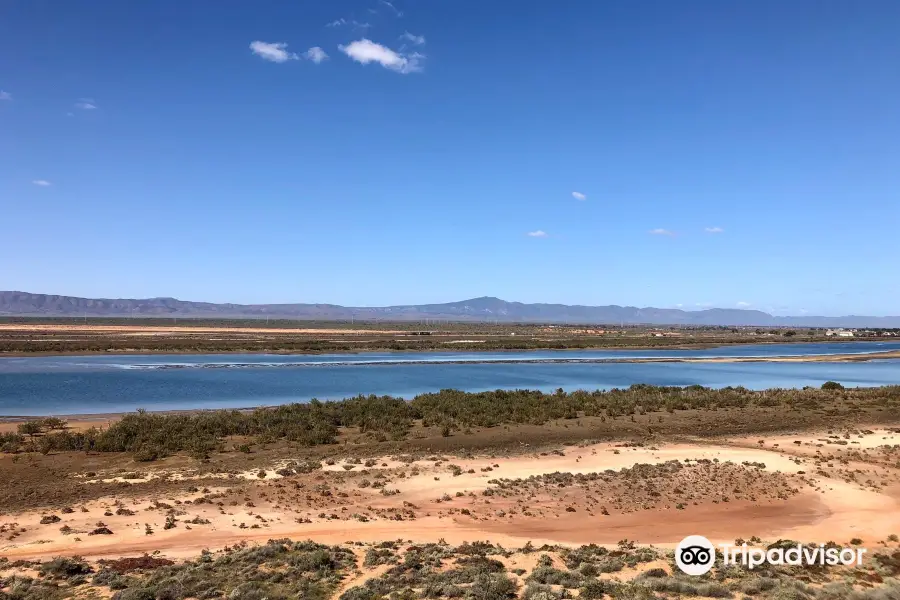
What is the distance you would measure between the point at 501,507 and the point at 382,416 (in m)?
11.8

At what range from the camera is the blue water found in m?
33.0

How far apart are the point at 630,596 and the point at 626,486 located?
747cm

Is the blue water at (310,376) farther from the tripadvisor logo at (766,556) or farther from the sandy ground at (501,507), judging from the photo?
the tripadvisor logo at (766,556)

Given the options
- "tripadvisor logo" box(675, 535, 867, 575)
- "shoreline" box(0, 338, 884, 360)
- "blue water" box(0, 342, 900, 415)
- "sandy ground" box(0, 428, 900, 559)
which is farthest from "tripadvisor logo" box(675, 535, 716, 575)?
"shoreline" box(0, 338, 884, 360)

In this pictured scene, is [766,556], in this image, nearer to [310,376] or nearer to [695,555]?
[695,555]

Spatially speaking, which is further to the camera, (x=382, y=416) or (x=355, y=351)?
(x=355, y=351)

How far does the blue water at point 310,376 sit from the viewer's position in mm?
33000

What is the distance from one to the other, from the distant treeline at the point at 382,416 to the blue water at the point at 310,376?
7.24 m

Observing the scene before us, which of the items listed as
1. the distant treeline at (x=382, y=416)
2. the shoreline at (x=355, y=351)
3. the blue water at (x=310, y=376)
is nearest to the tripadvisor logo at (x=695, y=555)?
the distant treeline at (x=382, y=416)

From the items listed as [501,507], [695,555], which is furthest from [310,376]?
[695,555]

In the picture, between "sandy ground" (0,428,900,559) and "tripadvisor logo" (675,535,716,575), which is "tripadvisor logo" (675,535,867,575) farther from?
"sandy ground" (0,428,900,559)

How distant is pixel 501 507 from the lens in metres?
14.0

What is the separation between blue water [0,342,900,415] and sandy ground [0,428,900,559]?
58.3ft

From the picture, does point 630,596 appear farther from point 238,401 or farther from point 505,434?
point 238,401
